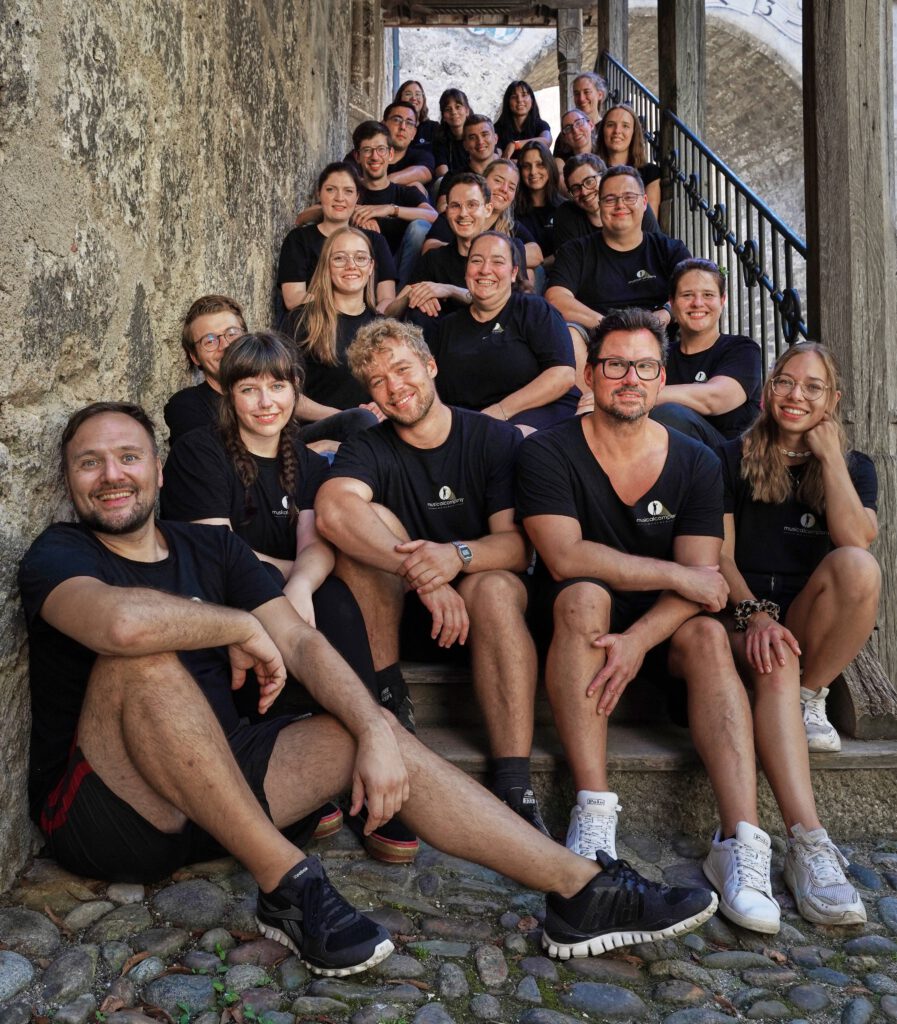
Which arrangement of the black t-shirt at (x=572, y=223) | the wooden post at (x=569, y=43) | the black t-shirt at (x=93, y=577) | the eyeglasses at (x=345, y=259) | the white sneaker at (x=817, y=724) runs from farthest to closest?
the wooden post at (x=569, y=43), the black t-shirt at (x=572, y=223), the eyeglasses at (x=345, y=259), the white sneaker at (x=817, y=724), the black t-shirt at (x=93, y=577)

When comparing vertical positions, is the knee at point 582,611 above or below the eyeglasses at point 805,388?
below

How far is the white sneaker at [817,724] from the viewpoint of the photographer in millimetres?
2688

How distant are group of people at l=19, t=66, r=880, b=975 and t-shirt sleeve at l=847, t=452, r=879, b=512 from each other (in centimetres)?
1

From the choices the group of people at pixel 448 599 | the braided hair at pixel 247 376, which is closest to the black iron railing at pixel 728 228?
the group of people at pixel 448 599

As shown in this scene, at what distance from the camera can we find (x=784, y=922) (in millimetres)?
2205

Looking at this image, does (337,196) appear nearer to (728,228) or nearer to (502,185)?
(502,185)

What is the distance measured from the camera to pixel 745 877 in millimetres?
2211

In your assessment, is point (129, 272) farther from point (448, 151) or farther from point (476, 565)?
point (448, 151)

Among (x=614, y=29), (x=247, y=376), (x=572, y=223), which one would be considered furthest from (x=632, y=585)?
(x=614, y=29)

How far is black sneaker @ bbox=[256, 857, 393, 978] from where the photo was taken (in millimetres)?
1874

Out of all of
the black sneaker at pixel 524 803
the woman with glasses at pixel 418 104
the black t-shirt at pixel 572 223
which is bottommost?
the black sneaker at pixel 524 803

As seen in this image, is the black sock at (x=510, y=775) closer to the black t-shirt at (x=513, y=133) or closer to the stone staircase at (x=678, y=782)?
the stone staircase at (x=678, y=782)

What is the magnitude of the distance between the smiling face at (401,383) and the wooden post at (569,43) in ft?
29.3

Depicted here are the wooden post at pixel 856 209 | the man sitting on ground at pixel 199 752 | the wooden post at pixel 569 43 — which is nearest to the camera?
the man sitting on ground at pixel 199 752
